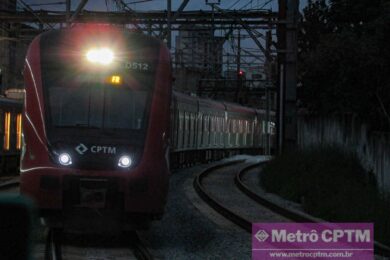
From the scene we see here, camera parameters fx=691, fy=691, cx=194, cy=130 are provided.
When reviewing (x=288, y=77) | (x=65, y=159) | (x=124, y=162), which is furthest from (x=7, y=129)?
(x=124, y=162)

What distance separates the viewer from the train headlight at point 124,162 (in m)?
9.31

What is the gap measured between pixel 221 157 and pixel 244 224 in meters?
28.9

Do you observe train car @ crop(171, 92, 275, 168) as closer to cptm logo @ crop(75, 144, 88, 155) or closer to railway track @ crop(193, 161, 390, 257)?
railway track @ crop(193, 161, 390, 257)

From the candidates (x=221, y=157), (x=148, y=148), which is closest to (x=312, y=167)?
(x=148, y=148)

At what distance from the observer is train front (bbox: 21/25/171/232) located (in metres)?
9.20

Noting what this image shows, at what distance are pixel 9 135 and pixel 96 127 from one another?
15.4m

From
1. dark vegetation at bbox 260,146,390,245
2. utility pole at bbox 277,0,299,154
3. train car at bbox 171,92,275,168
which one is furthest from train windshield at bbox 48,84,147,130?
utility pole at bbox 277,0,299,154

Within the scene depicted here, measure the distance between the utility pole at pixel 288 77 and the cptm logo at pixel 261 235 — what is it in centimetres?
1463

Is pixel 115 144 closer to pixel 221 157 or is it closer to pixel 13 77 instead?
pixel 221 157

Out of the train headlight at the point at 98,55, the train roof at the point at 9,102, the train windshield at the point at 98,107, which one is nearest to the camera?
the train windshield at the point at 98,107

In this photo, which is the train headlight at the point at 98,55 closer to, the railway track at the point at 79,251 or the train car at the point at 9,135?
the railway track at the point at 79,251

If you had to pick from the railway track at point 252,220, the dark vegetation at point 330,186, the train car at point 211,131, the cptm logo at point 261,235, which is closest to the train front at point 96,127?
the cptm logo at point 261,235

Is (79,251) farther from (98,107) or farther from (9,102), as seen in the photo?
(9,102)

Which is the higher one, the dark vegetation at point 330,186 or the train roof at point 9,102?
the train roof at point 9,102
